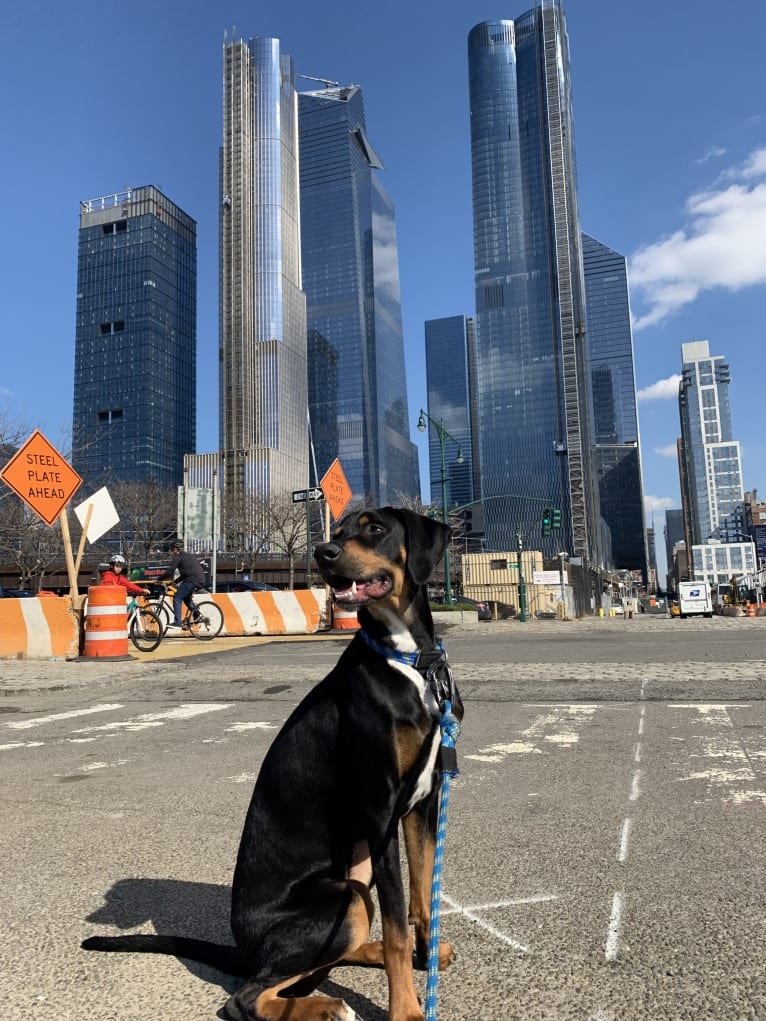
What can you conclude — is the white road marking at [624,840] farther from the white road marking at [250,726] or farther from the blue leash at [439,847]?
the white road marking at [250,726]

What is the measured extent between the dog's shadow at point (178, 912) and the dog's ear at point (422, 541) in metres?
1.27

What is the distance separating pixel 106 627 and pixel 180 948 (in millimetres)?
10731

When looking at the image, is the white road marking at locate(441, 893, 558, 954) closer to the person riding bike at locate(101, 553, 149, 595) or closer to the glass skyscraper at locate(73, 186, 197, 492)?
the person riding bike at locate(101, 553, 149, 595)

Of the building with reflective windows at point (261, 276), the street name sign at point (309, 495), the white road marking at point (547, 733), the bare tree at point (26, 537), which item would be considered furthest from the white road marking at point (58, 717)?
the building with reflective windows at point (261, 276)

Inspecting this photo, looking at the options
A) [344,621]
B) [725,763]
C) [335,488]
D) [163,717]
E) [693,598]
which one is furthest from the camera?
[693,598]

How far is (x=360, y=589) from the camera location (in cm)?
240

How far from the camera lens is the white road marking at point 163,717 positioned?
6.77 m

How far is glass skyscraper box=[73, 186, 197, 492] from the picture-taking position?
521ft

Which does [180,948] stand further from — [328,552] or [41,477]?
[41,477]

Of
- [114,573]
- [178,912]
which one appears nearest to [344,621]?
[114,573]

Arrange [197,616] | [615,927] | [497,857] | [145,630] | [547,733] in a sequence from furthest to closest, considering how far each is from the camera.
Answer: [197,616], [145,630], [547,733], [497,857], [615,927]

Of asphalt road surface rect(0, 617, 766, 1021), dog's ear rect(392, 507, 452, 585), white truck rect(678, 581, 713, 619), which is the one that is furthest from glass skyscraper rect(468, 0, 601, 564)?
dog's ear rect(392, 507, 452, 585)

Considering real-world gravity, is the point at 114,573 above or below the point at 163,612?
above

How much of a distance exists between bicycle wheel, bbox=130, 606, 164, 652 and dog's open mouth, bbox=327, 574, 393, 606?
12600 mm
